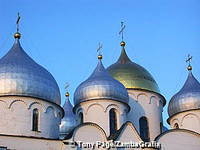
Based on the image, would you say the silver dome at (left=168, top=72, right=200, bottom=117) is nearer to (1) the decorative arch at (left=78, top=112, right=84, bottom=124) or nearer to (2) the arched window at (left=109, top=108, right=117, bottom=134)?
(2) the arched window at (left=109, top=108, right=117, bottom=134)

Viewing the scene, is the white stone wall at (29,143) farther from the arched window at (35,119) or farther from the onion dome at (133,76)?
the onion dome at (133,76)

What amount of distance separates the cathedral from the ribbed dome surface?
52 millimetres

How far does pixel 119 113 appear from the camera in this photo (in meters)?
20.9

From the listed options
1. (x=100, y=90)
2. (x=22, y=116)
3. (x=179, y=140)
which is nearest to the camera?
(x=22, y=116)

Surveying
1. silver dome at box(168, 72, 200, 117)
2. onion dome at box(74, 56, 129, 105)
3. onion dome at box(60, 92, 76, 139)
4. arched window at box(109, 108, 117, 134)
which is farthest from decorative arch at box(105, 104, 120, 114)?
onion dome at box(60, 92, 76, 139)

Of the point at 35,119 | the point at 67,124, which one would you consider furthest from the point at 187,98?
the point at 35,119

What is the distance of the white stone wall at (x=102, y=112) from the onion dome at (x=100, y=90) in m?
0.23

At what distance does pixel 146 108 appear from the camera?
23.4 m

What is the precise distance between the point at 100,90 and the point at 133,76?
345 centimetres

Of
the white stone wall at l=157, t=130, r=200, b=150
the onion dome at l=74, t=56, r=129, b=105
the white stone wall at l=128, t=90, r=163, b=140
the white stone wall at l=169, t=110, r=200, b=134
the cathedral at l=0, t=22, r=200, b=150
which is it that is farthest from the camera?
the white stone wall at l=128, t=90, r=163, b=140

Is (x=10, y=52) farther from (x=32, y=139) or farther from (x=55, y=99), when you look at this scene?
(x=32, y=139)

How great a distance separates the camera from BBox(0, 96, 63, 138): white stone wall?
60.0ft

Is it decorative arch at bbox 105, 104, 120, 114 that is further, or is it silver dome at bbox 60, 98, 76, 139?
silver dome at bbox 60, 98, 76, 139

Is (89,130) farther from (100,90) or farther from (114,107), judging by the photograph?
(100,90)
